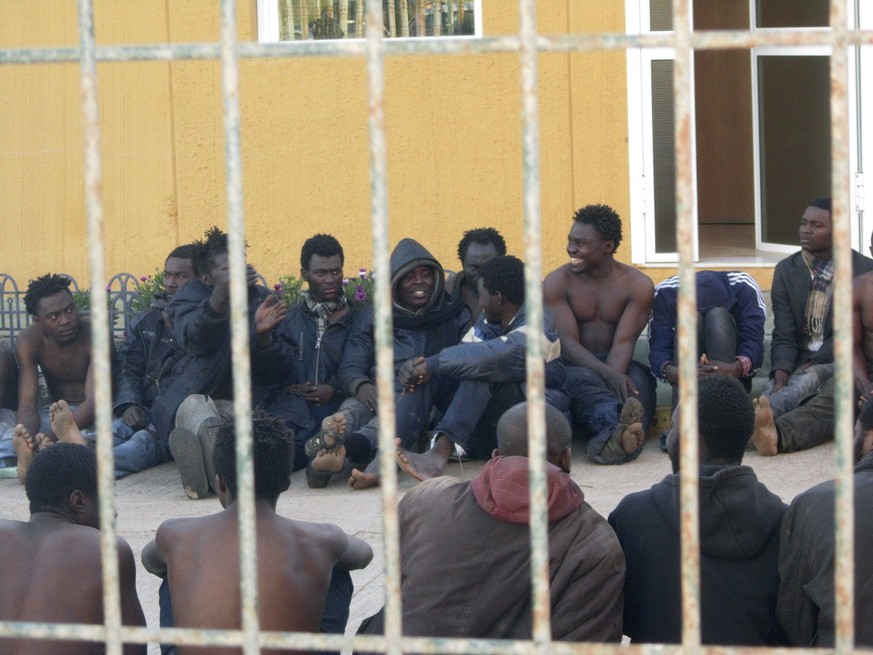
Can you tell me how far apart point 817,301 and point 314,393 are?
257 centimetres

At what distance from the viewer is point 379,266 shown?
2021mm

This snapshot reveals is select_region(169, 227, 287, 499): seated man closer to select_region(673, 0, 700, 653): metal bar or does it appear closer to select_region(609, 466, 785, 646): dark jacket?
select_region(609, 466, 785, 646): dark jacket

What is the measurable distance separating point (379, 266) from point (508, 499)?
138 cm

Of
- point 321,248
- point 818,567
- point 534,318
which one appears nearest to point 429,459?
point 321,248

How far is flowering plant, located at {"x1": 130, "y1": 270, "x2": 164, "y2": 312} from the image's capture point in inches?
300

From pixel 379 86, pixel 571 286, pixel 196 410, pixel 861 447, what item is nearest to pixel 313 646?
pixel 379 86

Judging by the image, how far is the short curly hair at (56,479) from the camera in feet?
11.2

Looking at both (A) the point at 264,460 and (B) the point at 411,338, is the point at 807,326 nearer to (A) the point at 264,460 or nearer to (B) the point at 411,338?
(B) the point at 411,338

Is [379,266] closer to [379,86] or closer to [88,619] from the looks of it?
[379,86]

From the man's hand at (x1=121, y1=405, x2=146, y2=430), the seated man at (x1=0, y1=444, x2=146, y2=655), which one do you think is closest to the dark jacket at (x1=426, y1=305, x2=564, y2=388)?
the man's hand at (x1=121, y1=405, x2=146, y2=430)

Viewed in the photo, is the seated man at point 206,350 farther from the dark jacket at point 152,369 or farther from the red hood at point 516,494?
the red hood at point 516,494

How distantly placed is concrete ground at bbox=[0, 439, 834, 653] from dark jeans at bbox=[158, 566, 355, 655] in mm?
1626

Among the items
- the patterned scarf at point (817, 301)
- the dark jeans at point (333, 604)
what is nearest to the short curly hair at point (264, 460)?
the dark jeans at point (333, 604)

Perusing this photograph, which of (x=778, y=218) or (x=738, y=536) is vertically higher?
(x=778, y=218)
